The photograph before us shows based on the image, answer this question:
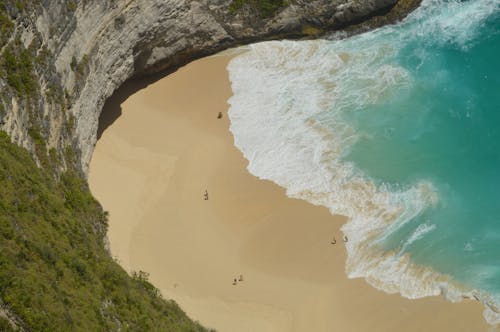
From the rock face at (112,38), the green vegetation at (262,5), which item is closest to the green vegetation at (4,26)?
the rock face at (112,38)

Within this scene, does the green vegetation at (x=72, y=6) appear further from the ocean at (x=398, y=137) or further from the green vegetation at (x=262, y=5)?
the green vegetation at (x=262, y=5)

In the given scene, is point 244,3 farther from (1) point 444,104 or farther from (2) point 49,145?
(2) point 49,145

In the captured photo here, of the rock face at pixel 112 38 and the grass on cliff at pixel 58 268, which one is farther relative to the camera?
the rock face at pixel 112 38

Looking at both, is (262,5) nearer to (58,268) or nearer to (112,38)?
(112,38)

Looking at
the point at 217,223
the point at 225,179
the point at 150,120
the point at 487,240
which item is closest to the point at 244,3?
the point at 150,120

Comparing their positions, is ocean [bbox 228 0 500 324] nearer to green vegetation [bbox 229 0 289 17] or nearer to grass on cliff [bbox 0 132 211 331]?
green vegetation [bbox 229 0 289 17]
